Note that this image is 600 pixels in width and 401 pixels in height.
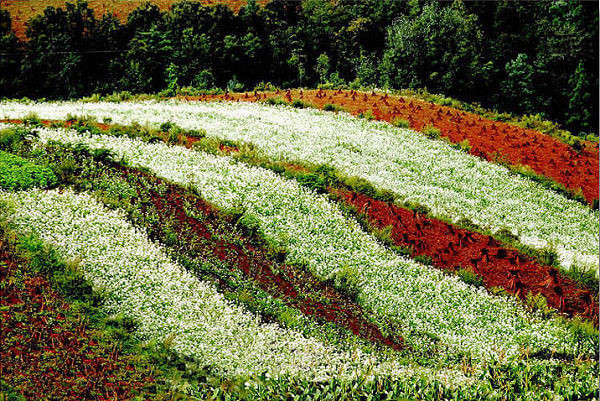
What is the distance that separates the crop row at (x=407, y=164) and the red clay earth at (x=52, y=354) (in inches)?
536

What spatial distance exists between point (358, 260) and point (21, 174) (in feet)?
33.6

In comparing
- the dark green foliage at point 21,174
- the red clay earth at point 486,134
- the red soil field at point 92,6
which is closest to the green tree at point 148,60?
the red soil field at point 92,6

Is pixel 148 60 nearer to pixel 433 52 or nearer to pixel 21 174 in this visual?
pixel 433 52

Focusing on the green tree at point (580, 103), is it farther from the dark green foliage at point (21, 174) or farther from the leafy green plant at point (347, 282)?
the dark green foliage at point (21, 174)

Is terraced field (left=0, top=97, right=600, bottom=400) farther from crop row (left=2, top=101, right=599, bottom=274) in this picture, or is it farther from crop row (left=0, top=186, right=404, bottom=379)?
crop row (left=2, top=101, right=599, bottom=274)

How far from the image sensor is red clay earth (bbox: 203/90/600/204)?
30.3 m

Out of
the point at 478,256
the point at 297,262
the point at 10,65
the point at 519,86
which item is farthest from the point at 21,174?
the point at 519,86

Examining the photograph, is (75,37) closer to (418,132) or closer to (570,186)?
(418,132)

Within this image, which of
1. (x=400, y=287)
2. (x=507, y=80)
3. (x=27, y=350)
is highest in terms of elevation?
(x=27, y=350)

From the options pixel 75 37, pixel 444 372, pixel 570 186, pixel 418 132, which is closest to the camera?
pixel 444 372

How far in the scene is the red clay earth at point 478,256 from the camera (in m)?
17.3

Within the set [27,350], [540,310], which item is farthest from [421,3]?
[27,350]

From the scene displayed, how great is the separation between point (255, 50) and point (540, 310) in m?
64.8

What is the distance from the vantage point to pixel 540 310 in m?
16.1
